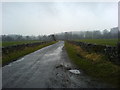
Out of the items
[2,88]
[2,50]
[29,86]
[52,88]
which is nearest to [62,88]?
[52,88]

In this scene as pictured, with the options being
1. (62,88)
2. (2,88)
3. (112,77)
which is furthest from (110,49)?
(2,88)

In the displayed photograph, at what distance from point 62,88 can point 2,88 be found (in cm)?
268

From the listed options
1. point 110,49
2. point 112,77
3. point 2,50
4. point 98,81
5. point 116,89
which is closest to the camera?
point 116,89

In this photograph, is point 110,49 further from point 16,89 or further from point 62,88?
point 16,89

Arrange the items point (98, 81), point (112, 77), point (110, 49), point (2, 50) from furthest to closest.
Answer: point (2, 50)
point (110, 49)
point (112, 77)
point (98, 81)

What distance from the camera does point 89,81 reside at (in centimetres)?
604

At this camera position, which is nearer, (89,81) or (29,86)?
(29,86)

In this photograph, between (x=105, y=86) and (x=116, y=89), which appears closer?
(x=116, y=89)

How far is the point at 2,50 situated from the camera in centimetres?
1658

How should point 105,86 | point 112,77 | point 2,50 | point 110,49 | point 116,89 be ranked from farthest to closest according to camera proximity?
1. point 2,50
2. point 110,49
3. point 112,77
4. point 105,86
5. point 116,89

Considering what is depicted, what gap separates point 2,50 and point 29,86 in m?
13.0

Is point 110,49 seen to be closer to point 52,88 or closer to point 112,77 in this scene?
point 112,77

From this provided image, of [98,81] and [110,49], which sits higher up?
[110,49]

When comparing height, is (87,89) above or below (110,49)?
below
